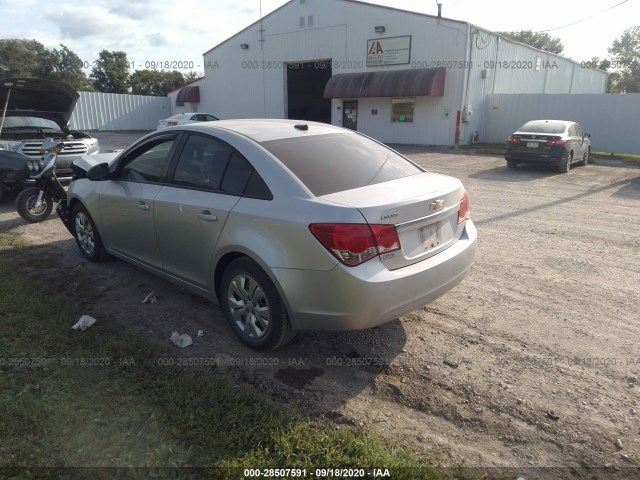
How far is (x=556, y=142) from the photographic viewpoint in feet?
44.0

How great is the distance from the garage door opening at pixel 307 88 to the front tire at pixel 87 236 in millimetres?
23211

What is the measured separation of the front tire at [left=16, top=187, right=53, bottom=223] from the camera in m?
7.45

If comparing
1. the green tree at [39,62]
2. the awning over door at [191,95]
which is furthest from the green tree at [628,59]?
the green tree at [39,62]

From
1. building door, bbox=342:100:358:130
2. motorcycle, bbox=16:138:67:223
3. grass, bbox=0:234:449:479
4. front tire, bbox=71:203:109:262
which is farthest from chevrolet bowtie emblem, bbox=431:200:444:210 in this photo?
building door, bbox=342:100:358:130

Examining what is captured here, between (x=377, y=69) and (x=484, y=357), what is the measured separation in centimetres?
2224

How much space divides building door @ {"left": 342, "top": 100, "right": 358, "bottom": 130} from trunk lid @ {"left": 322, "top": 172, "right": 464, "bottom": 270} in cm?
2226

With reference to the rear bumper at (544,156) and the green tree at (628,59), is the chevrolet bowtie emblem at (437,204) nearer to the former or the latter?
the rear bumper at (544,156)

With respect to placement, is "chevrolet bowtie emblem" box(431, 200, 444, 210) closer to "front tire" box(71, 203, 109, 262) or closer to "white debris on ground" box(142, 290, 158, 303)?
"white debris on ground" box(142, 290, 158, 303)

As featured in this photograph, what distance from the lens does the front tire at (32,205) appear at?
7445 mm

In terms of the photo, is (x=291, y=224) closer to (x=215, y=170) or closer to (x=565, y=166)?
(x=215, y=170)

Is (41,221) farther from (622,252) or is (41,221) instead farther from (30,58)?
(30,58)

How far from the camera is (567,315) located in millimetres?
4254

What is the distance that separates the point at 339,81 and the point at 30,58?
55861 mm

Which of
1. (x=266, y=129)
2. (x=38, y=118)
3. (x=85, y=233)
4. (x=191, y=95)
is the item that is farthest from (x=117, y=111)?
(x=266, y=129)
